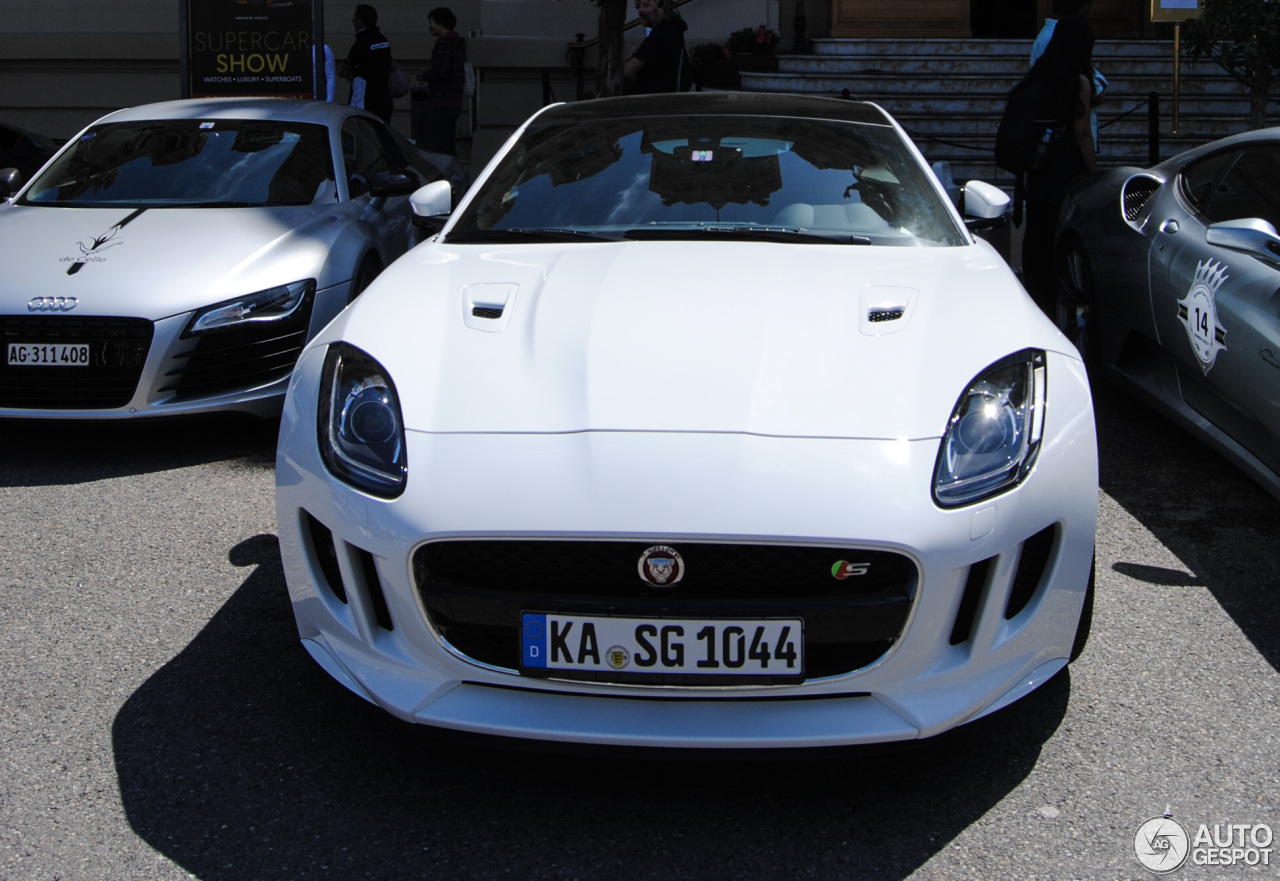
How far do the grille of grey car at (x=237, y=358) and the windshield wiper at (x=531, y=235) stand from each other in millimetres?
1638

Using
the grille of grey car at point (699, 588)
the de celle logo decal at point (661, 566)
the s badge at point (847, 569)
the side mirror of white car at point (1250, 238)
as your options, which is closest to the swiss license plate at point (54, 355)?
the grille of grey car at point (699, 588)

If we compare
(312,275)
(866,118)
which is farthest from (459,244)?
(312,275)

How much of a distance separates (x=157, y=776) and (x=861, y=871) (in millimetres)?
1421

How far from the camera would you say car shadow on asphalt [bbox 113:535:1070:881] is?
2408 mm

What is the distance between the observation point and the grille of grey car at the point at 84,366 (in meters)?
4.86

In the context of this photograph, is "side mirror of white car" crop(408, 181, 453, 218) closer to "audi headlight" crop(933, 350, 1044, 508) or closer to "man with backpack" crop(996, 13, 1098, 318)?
"audi headlight" crop(933, 350, 1044, 508)

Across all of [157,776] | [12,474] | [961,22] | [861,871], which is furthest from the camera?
[961,22]

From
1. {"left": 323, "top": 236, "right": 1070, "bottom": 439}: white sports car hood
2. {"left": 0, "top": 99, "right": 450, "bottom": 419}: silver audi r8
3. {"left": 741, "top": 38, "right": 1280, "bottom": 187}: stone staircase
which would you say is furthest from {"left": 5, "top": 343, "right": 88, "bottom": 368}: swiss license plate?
{"left": 741, "top": 38, "right": 1280, "bottom": 187}: stone staircase

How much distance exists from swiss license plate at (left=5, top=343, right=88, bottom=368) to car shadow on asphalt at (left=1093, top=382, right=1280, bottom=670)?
3.66m

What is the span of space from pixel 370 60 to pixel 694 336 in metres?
9.74

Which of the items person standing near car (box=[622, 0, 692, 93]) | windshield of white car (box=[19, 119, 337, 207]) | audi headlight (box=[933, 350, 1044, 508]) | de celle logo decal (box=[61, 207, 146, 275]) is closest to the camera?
audi headlight (box=[933, 350, 1044, 508])

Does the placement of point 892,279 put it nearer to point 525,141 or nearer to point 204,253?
point 525,141

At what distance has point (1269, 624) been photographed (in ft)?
11.4

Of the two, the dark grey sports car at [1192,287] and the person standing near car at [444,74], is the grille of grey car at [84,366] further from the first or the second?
the person standing near car at [444,74]
